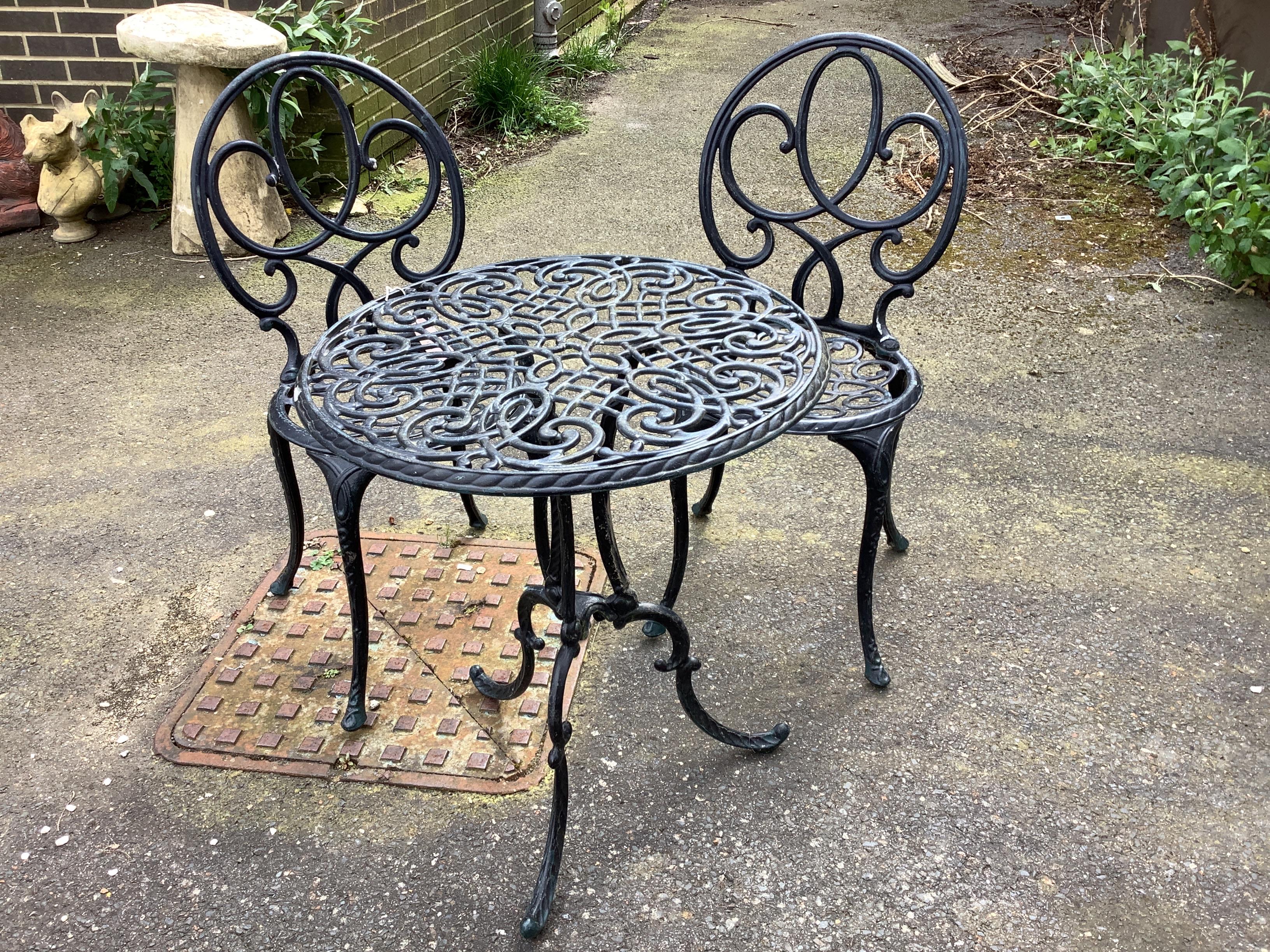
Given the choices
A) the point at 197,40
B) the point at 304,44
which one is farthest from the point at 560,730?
the point at 304,44

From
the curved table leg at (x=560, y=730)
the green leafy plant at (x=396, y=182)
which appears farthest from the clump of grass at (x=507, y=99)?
the curved table leg at (x=560, y=730)

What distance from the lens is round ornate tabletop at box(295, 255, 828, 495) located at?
64.6 inches

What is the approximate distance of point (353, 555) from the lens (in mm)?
2111

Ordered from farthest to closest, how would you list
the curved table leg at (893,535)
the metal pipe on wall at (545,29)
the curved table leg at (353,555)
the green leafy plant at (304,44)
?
1. the metal pipe on wall at (545,29)
2. the green leafy plant at (304,44)
3. the curved table leg at (893,535)
4. the curved table leg at (353,555)

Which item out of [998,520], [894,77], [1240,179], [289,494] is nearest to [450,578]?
[289,494]

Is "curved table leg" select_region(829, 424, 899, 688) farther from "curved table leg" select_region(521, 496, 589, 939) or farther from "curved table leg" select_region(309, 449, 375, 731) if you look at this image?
"curved table leg" select_region(309, 449, 375, 731)

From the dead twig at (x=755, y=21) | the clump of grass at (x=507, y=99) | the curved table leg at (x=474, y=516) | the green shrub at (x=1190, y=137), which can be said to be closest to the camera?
the curved table leg at (x=474, y=516)

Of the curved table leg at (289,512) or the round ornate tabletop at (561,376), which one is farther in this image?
the curved table leg at (289,512)

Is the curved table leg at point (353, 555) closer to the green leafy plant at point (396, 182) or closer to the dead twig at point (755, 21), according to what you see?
the green leafy plant at point (396, 182)

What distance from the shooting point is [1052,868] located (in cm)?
197

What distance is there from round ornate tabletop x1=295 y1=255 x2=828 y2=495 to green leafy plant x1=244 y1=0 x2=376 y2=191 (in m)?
2.62

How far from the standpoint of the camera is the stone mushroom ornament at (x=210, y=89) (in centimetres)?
407

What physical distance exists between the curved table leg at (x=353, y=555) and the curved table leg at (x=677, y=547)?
2.08 ft

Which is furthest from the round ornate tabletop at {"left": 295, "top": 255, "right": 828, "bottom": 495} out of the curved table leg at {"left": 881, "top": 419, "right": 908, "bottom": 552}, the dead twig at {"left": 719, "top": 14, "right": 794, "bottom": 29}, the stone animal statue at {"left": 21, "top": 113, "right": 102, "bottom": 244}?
the dead twig at {"left": 719, "top": 14, "right": 794, "bottom": 29}
